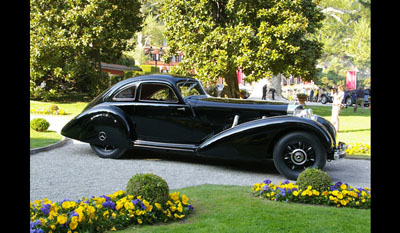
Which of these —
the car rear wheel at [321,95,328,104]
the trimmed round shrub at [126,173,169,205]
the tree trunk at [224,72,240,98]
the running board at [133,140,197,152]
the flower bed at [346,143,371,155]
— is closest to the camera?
the trimmed round shrub at [126,173,169,205]

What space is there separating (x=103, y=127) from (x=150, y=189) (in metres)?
4.27

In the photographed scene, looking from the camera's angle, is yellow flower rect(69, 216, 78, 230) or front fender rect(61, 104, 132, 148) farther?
front fender rect(61, 104, 132, 148)

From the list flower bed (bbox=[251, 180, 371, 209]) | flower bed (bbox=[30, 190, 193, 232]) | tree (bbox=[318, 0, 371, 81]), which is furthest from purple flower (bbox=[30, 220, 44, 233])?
tree (bbox=[318, 0, 371, 81])

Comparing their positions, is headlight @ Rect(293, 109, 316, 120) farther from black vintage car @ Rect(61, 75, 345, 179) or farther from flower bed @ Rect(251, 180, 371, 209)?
flower bed @ Rect(251, 180, 371, 209)

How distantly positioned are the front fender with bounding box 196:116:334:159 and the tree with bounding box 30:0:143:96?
1425 cm

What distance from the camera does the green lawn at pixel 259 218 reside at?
13.6 ft

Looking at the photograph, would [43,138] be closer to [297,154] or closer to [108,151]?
[108,151]

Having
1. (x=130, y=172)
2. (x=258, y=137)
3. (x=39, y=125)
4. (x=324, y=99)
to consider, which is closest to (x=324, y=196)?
(x=258, y=137)

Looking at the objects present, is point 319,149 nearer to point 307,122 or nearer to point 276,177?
point 307,122

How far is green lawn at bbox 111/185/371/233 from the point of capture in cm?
414

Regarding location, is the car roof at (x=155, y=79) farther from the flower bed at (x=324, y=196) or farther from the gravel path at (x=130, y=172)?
the flower bed at (x=324, y=196)

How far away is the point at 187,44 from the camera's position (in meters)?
18.4

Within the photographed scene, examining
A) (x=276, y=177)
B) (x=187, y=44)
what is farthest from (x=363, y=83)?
(x=276, y=177)
